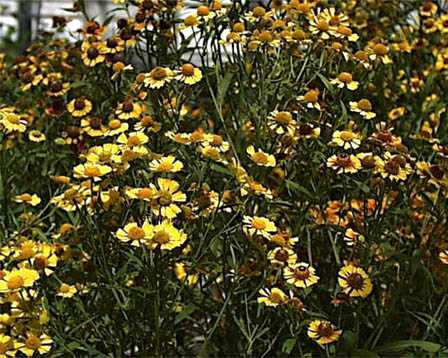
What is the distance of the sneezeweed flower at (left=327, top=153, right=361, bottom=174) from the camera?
1.34 m

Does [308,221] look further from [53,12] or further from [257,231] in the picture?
[53,12]

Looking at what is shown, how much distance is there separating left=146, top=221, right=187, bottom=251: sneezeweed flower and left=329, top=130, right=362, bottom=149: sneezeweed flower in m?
0.33

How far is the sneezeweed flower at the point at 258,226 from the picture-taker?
129 cm

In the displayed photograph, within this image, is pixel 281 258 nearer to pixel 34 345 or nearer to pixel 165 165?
pixel 165 165

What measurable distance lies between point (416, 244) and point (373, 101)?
0.44 meters

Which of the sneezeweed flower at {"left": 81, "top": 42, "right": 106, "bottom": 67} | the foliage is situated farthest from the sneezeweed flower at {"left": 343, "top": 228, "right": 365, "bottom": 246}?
the sneezeweed flower at {"left": 81, "top": 42, "right": 106, "bottom": 67}

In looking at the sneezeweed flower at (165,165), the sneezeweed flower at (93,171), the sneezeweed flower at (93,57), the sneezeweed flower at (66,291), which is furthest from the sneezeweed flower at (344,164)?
the sneezeweed flower at (93,57)

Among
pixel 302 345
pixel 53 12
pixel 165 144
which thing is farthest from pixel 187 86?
pixel 53 12

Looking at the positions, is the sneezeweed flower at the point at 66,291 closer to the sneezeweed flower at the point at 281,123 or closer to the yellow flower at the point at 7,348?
the yellow flower at the point at 7,348

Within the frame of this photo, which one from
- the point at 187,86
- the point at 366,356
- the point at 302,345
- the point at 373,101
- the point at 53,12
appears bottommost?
the point at 53,12

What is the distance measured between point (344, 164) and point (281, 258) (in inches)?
7.2

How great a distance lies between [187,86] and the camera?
1508mm

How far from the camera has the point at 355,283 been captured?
52.9 inches

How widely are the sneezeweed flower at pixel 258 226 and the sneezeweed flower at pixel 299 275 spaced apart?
67 millimetres
